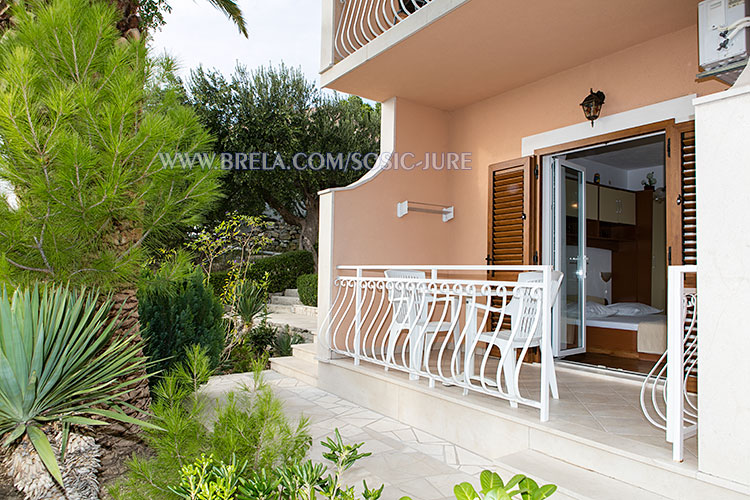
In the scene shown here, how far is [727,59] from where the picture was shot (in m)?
3.17

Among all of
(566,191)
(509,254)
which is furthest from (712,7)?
(509,254)

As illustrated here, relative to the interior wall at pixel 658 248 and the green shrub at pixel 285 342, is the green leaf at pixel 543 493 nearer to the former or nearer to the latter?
the green shrub at pixel 285 342

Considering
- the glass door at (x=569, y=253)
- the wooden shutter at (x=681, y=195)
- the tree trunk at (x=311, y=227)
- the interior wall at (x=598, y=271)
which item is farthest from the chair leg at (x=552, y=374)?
the tree trunk at (x=311, y=227)

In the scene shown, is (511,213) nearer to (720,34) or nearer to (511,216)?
(511,216)

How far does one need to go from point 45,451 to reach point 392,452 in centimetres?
211

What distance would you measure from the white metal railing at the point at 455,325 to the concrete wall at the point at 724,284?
3.05ft

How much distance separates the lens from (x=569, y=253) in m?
5.25

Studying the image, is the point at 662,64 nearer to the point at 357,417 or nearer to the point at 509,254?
the point at 509,254

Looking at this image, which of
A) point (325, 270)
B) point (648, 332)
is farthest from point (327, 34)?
point (648, 332)

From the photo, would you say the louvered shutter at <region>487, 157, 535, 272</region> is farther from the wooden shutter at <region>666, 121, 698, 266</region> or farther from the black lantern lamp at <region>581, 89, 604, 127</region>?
the wooden shutter at <region>666, 121, 698, 266</region>

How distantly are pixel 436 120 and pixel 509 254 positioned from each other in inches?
77.4

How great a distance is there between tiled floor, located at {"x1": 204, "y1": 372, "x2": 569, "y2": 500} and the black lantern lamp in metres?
3.15

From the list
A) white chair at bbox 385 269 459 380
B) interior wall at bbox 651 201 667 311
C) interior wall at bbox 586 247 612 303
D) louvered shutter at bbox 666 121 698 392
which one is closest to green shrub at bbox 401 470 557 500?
white chair at bbox 385 269 459 380

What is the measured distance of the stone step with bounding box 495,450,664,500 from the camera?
245 centimetres
